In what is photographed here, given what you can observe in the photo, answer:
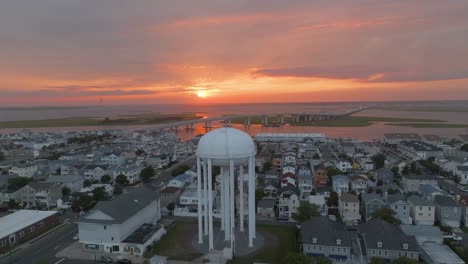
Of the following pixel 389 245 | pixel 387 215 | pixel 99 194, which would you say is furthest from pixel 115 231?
pixel 387 215

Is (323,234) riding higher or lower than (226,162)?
lower

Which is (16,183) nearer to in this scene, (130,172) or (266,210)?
(130,172)

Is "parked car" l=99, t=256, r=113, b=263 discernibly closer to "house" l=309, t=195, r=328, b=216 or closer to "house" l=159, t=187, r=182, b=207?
"house" l=159, t=187, r=182, b=207

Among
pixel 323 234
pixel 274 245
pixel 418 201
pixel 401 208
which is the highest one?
pixel 418 201

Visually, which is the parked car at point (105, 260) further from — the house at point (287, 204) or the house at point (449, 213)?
the house at point (449, 213)

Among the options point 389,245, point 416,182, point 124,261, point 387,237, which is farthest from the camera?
point 416,182

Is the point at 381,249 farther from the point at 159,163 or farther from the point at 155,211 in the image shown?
the point at 159,163
